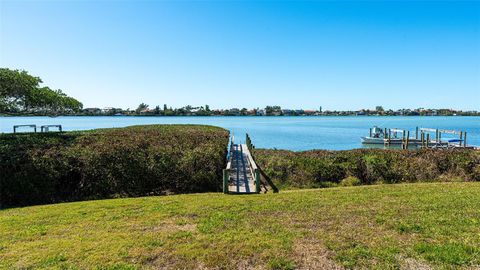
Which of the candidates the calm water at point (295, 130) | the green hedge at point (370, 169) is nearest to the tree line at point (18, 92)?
the green hedge at point (370, 169)

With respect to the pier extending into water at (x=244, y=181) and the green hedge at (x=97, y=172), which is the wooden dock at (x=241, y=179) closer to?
the pier extending into water at (x=244, y=181)

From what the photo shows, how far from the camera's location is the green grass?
4.21 metres

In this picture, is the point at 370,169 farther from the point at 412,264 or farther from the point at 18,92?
the point at 18,92

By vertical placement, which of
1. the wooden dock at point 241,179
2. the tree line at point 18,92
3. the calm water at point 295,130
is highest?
the tree line at point 18,92

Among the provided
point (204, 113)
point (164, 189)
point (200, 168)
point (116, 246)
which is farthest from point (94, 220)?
point (204, 113)

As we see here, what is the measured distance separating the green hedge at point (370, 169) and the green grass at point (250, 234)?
3994 millimetres

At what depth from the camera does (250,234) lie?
202 inches

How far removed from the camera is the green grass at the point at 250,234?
166 inches

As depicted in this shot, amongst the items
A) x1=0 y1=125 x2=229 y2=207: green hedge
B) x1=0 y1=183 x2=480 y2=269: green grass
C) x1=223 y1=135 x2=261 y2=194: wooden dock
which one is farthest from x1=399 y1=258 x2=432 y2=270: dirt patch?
x1=0 y1=125 x2=229 y2=207: green hedge

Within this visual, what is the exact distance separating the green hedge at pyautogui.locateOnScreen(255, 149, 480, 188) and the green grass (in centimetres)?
399

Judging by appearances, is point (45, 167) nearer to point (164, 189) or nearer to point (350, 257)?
point (164, 189)

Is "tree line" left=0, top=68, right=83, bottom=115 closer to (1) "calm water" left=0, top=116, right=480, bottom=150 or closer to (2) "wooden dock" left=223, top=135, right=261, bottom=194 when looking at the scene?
(2) "wooden dock" left=223, top=135, right=261, bottom=194

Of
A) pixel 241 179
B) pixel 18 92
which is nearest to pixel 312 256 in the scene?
pixel 241 179

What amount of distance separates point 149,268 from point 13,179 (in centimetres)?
695
